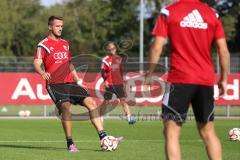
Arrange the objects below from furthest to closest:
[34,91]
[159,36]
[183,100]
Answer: [34,91], [183,100], [159,36]

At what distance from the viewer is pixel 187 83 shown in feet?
23.7

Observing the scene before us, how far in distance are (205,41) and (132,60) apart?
23113mm

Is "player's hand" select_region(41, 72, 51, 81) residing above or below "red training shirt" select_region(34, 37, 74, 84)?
below

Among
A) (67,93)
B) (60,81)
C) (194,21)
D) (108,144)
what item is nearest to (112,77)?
(60,81)

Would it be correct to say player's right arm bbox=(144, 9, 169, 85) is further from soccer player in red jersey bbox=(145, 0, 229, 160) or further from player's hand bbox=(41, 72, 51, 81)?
player's hand bbox=(41, 72, 51, 81)

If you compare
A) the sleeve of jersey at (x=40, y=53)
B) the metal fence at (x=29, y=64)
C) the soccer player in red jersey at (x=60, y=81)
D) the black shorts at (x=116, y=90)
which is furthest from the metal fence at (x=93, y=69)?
the sleeve of jersey at (x=40, y=53)

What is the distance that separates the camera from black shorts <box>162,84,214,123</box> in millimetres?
7234

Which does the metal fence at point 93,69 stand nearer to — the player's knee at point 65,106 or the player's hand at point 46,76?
the player's knee at point 65,106

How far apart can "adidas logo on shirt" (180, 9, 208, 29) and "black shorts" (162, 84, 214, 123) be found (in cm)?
65

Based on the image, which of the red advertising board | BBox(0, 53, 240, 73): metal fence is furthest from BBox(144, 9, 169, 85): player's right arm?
BBox(0, 53, 240, 73): metal fence

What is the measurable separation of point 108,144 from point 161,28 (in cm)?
478

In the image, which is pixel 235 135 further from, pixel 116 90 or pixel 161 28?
pixel 161 28

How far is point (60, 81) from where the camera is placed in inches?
485

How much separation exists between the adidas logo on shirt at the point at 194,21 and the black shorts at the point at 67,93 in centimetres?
514
